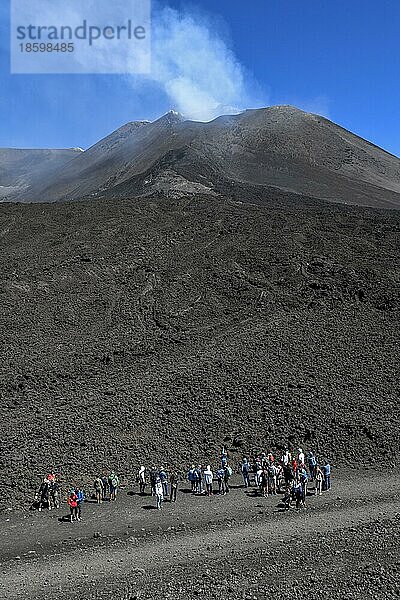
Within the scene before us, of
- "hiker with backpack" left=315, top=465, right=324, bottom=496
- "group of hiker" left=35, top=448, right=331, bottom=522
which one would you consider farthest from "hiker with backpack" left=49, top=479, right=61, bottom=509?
"hiker with backpack" left=315, top=465, right=324, bottom=496

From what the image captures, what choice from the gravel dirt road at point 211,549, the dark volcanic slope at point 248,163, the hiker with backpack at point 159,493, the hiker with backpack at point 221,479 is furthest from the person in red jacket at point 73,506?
the dark volcanic slope at point 248,163

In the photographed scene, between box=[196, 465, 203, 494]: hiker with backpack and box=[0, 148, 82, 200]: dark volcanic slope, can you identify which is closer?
box=[196, 465, 203, 494]: hiker with backpack

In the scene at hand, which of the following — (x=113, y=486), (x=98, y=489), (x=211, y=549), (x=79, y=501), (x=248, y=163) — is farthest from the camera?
(x=248, y=163)

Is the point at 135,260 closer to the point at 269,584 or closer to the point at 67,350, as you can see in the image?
the point at 67,350

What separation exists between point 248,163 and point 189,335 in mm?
53023

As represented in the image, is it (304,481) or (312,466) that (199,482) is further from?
(312,466)

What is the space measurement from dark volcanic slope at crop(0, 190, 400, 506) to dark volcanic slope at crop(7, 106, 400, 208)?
18.7 m

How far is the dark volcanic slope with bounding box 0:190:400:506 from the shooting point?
2306 centimetres

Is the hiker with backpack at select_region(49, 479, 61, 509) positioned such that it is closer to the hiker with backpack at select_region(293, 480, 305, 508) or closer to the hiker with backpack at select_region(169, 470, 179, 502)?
the hiker with backpack at select_region(169, 470, 179, 502)

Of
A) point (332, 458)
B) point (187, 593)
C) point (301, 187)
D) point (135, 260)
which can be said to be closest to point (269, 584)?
point (187, 593)

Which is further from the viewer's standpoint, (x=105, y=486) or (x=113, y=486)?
(x=105, y=486)

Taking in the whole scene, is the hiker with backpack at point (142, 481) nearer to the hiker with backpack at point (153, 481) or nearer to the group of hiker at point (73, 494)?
the hiker with backpack at point (153, 481)

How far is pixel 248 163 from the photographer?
258 feet

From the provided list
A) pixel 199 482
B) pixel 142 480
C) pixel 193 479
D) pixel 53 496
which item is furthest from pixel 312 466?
pixel 53 496
